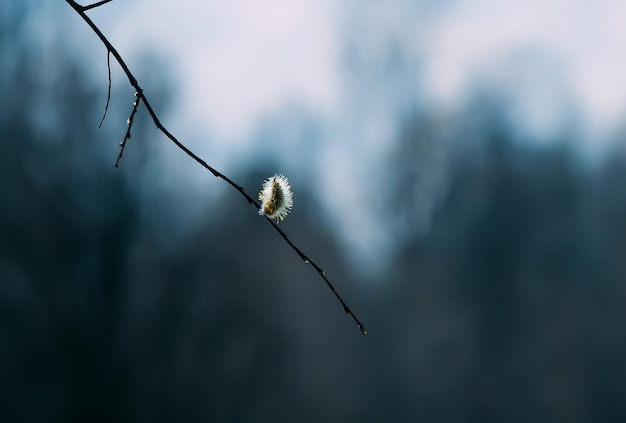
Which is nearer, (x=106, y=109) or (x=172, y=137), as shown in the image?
(x=172, y=137)

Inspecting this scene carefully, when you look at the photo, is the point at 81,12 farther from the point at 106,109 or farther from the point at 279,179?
the point at 279,179

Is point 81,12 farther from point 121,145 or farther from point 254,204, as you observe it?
point 254,204

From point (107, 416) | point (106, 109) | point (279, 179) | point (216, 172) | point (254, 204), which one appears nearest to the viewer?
point (216, 172)

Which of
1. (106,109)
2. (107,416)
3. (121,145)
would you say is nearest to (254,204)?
(121,145)

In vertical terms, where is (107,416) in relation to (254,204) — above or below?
above

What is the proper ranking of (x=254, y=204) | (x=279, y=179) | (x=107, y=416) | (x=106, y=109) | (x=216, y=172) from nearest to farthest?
(x=216, y=172) → (x=254, y=204) → (x=106, y=109) → (x=279, y=179) → (x=107, y=416)

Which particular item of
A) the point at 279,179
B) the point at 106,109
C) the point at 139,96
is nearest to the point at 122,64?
the point at 139,96

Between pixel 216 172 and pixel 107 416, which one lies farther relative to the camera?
pixel 107 416

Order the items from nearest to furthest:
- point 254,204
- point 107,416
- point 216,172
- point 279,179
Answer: point 216,172, point 254,204, point 279,179, point 107,416

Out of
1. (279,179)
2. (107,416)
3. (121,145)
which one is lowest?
(121,145)
